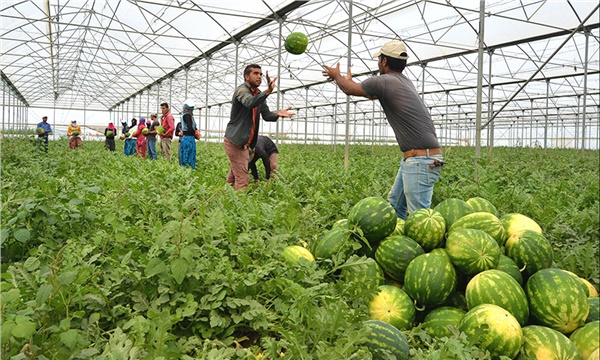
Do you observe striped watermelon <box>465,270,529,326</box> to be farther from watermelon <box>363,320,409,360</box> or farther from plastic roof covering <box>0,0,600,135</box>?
plastic roof covering <box>0,0,600,135</box>

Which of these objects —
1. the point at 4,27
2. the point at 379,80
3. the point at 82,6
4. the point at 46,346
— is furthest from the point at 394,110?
the point at 4,27

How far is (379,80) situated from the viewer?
3.77 metres

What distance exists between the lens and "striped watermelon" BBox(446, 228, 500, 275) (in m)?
2.61

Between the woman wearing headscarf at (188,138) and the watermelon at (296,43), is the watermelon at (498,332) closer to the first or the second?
the watermelon at (296,43)

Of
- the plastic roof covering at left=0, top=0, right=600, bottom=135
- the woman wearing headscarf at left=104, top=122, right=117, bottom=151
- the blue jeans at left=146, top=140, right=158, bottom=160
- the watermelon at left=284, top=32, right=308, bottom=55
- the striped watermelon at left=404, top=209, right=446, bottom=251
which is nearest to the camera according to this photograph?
the striped watermelon at left=404, top=209, right=446, bottom=251

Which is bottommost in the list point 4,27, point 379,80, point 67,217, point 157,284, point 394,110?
point 157,284

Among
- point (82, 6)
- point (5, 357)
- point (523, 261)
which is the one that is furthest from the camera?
point (82, 6)

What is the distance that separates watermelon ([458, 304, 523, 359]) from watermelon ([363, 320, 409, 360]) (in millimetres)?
333

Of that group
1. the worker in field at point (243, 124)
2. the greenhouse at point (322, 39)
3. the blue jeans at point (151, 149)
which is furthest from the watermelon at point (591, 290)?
the blue jeans at point (151, 149)

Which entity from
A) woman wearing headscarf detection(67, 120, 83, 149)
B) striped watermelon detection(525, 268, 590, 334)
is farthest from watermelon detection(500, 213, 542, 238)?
woman wearing headscarf detection(67, 120, 83, 149)

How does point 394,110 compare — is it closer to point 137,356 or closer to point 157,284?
point 157,284

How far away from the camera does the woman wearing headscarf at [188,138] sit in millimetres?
9898

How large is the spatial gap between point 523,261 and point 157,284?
2.22 meters

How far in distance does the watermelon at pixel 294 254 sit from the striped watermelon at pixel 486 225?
38.5 inches
